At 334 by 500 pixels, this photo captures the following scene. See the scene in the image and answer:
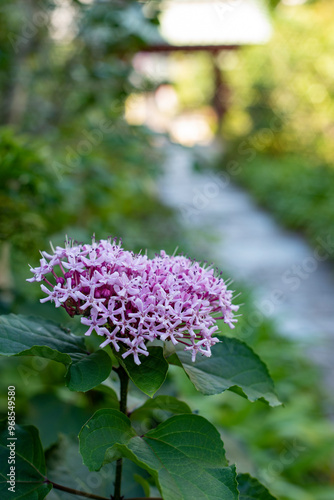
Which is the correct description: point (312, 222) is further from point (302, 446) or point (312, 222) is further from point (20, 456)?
point (20, 456)

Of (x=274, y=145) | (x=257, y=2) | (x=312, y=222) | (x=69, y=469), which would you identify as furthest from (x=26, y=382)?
(x=274, y=145)

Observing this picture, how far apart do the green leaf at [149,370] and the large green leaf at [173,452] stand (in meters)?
0.06

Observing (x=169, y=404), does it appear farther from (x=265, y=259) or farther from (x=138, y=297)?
(x=265, y=259)

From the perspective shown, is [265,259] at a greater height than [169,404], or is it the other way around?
[265,259]

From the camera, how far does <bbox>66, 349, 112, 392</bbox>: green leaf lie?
0.73 meters

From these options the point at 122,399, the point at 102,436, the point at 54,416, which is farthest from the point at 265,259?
the point at 102,436

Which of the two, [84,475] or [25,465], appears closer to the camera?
[25,465]

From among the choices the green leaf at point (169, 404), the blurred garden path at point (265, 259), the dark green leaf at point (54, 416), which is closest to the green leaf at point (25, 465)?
the green leaf at point (169, 404)

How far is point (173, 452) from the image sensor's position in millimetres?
754

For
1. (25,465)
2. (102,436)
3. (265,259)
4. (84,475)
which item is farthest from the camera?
(265,259)

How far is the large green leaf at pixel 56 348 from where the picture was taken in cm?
74

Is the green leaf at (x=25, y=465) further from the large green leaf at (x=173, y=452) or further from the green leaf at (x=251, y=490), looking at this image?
the green leaf at (x=251, y=490)

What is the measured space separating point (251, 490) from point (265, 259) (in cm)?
679

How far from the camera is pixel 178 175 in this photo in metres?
14.2
